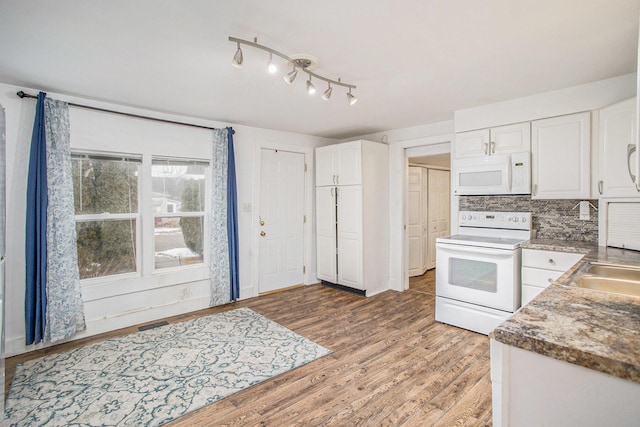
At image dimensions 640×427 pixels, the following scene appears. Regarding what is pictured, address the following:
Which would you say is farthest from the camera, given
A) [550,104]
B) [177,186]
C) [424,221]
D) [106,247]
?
[424,221]

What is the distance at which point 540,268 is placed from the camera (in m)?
2.82

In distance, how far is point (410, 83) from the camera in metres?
2.78

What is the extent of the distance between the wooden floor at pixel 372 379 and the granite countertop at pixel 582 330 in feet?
3.77

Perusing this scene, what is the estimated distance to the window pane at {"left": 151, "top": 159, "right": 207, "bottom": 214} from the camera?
3.73 metres

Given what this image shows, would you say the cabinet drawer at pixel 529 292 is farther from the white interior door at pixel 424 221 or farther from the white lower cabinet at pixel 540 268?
the white interior door at pixel 424 221

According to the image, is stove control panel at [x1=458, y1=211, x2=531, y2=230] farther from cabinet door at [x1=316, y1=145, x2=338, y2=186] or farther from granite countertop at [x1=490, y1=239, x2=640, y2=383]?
granite countertop at [x1=490, y1=239, x2=640, y2=383]

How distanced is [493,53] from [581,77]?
3.55 ft

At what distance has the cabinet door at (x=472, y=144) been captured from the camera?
11.2 feet

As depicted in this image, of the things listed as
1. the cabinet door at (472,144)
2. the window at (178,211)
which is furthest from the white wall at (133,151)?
the cabinet door at (472,144)

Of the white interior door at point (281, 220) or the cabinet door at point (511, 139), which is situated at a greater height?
the cabinet door at point (511, 139)

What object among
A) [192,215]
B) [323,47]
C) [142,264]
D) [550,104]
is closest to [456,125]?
[550,104]

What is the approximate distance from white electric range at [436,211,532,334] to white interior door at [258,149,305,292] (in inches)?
89.5

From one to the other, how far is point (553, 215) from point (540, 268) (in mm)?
742

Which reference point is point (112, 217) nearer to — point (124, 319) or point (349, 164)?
point (124, 319)
